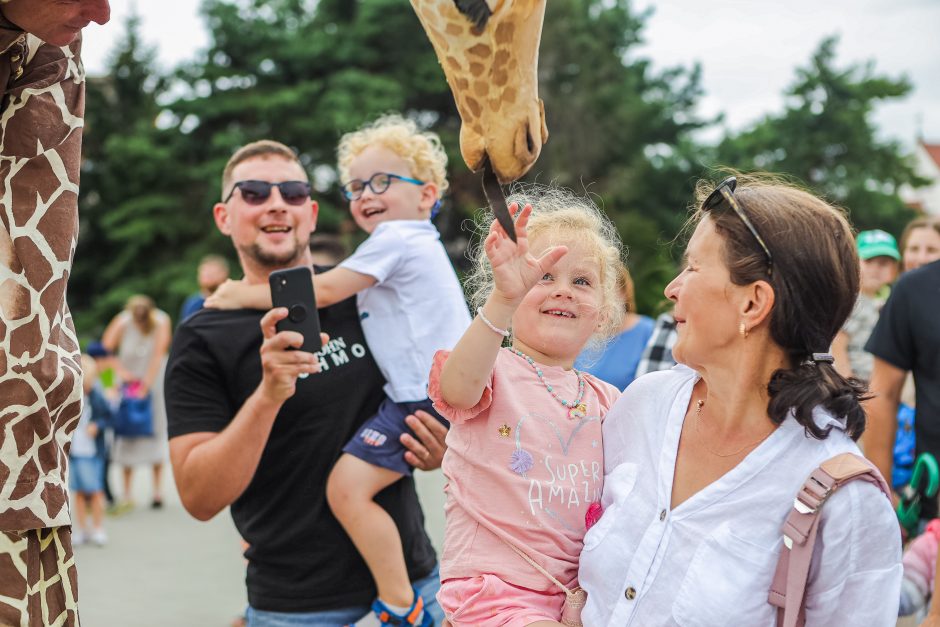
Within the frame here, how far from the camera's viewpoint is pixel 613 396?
248 cm

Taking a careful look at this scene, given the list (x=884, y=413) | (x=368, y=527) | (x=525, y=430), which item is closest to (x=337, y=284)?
(x=368, y=527)

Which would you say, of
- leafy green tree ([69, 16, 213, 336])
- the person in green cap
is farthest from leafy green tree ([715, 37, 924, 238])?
the person in green cap

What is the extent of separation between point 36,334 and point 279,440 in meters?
1.41

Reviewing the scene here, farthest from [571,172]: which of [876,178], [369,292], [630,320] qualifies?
[369,292]

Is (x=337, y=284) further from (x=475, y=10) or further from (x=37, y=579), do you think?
(x=475, y=10)

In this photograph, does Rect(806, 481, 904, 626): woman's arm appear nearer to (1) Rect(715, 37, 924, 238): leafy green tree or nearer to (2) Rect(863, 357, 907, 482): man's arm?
(2) Rect(863, 357, 907, 482): man's arm

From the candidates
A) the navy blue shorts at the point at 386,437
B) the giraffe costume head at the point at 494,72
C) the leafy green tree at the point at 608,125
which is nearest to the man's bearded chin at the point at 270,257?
the navy blue shorts at the point at 386,437

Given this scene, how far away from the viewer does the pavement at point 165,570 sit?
20.1ft

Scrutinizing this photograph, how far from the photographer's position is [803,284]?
1.89 meters

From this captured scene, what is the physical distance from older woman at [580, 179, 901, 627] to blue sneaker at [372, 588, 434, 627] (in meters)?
1.02

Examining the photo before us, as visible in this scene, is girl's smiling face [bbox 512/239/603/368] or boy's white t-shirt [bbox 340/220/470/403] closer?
girl's smiling face [bbox 512/239/603/368]

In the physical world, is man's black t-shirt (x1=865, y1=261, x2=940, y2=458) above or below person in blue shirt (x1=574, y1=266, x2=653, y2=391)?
below

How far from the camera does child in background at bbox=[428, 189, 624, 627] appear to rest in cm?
205

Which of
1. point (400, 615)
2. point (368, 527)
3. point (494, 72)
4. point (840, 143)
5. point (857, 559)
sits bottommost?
point (400, 615)
